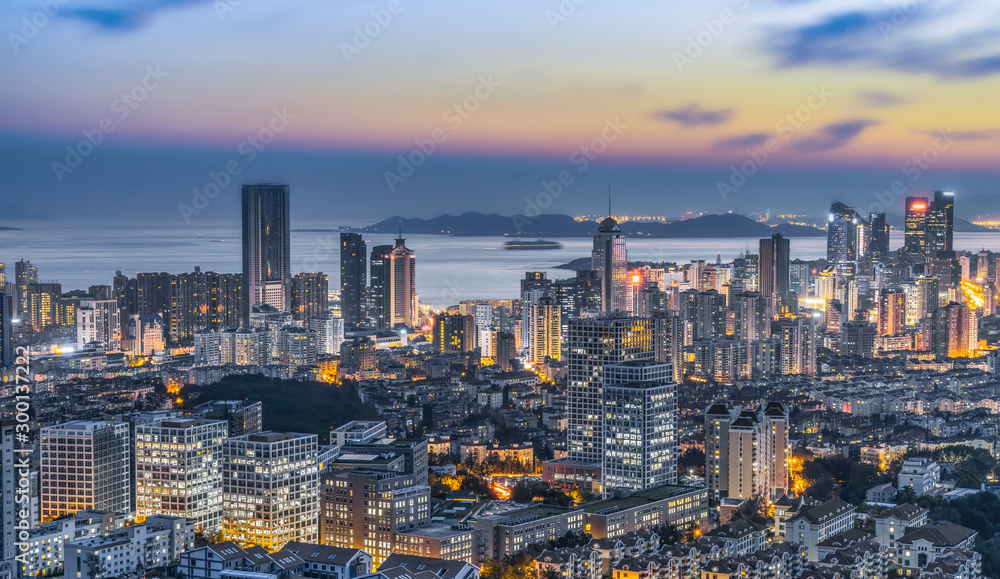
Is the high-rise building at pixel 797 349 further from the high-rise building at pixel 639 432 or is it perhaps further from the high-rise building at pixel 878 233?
the high-rise building at pixel 878 233

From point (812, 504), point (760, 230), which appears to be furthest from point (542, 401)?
point (760, 230)

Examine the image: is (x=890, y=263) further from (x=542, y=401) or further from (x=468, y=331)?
(x=542, y=401)

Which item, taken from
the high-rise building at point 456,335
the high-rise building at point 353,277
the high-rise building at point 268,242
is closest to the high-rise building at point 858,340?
the high-rise building at point 456,335

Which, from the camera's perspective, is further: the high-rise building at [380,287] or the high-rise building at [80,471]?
the high-rise building at [380,287]

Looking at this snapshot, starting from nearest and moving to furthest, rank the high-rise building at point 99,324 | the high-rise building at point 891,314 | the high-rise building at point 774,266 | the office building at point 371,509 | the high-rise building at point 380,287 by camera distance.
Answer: the office building at point 371,509 → the high-rise building at point 99,324 → the high-rise building at point 891,314 → the high-rise building at point 380,287 → the high-rise building at point 774,266

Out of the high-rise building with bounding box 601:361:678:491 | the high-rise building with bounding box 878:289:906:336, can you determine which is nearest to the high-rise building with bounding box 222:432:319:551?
the high-rise building with bounding box 601:361:678:491

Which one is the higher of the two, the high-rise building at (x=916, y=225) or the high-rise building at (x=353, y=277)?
the high-rise building at (x=916, y=225)

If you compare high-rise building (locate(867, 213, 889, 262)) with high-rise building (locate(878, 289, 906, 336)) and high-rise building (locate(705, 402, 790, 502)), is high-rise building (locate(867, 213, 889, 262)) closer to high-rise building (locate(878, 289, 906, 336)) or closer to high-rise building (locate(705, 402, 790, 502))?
high-rise building (locate(878, 289, 906, 336))
